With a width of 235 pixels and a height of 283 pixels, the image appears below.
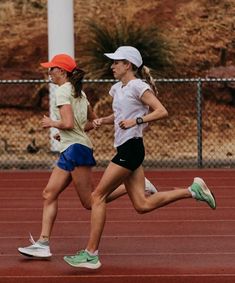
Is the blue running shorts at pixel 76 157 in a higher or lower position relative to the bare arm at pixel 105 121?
lower

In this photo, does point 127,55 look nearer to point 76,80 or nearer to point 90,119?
point 76,80

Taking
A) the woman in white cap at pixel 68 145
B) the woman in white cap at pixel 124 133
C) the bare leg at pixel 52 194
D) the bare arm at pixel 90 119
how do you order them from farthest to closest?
the bare arm at pixel 90 119 < the bare leg at pixel 52 194 < the woman in white cap at pixel 68 145 < the woman in white cap at pixel 124 133

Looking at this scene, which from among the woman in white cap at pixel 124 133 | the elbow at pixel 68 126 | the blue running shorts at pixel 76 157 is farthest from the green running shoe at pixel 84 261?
the elbow at pixel 68 126

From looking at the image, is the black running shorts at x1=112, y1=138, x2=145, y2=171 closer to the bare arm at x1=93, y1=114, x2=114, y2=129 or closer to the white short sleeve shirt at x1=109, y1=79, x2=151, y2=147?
the white short sleeve shirt at x1=109, y1=79, x2=151, y2=147

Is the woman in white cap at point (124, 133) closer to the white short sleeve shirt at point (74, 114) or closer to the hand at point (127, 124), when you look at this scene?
the hand at point (127, 124)

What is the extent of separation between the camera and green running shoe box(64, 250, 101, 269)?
8.80 metres

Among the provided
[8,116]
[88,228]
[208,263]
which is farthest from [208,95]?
[208,263]

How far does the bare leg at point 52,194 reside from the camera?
9.28m

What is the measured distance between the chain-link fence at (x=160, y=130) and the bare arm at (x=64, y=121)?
958 centimetres

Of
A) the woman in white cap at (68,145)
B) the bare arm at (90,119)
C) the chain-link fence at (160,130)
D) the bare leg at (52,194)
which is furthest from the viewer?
the chain-link fence at (160,130)

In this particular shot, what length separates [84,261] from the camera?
8.81 metres

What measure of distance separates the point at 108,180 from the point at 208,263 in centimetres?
114

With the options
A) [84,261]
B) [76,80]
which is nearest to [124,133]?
[76,80]

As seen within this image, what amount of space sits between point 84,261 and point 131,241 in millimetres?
1733
